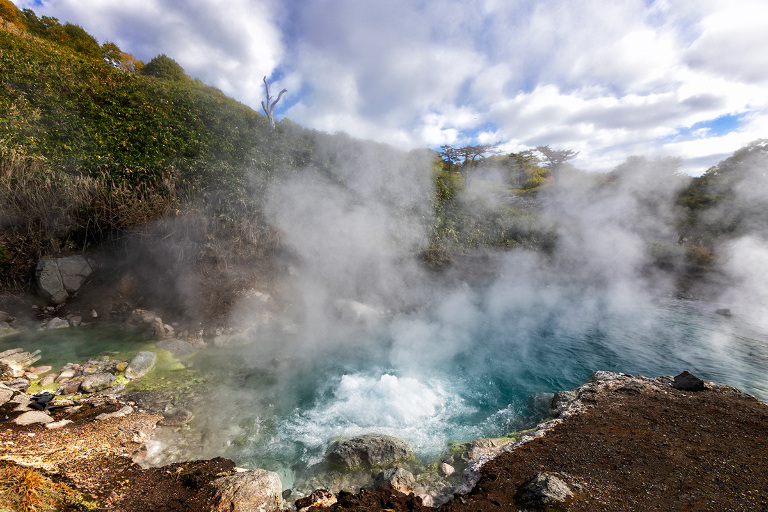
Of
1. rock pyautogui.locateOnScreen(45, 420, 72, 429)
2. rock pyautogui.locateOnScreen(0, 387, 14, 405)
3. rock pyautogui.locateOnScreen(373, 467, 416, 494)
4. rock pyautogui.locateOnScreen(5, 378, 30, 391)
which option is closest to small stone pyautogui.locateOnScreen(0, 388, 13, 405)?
rock pyautogui.locateOnScreen(0, 387, 14, 405)

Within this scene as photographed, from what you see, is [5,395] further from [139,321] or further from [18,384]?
[139,321]

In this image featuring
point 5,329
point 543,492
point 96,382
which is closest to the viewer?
point 543,492

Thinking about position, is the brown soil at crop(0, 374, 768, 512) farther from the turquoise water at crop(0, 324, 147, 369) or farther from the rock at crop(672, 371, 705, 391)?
the turquoise water at crop(0, 324, 147, 369)

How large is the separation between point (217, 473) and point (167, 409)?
2169mm

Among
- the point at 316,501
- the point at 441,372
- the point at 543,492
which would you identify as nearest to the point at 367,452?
the point at 316,501

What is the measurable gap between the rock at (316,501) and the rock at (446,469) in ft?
5.35

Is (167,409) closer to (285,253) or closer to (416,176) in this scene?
(285,253)

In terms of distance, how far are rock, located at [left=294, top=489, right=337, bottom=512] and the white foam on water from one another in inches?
31.4

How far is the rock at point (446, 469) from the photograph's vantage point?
161 inches

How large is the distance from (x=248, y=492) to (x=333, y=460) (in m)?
1.33

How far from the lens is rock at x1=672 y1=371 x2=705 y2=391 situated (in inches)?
227

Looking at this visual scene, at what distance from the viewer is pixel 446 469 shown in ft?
13.5

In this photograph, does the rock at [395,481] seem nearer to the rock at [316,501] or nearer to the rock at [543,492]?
the rock at [316,501]

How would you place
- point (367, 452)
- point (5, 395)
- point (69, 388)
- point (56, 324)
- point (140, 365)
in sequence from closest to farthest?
point (5, 395), point (367, 452), point (69, 388), point (140, 365), point (56, 324)
